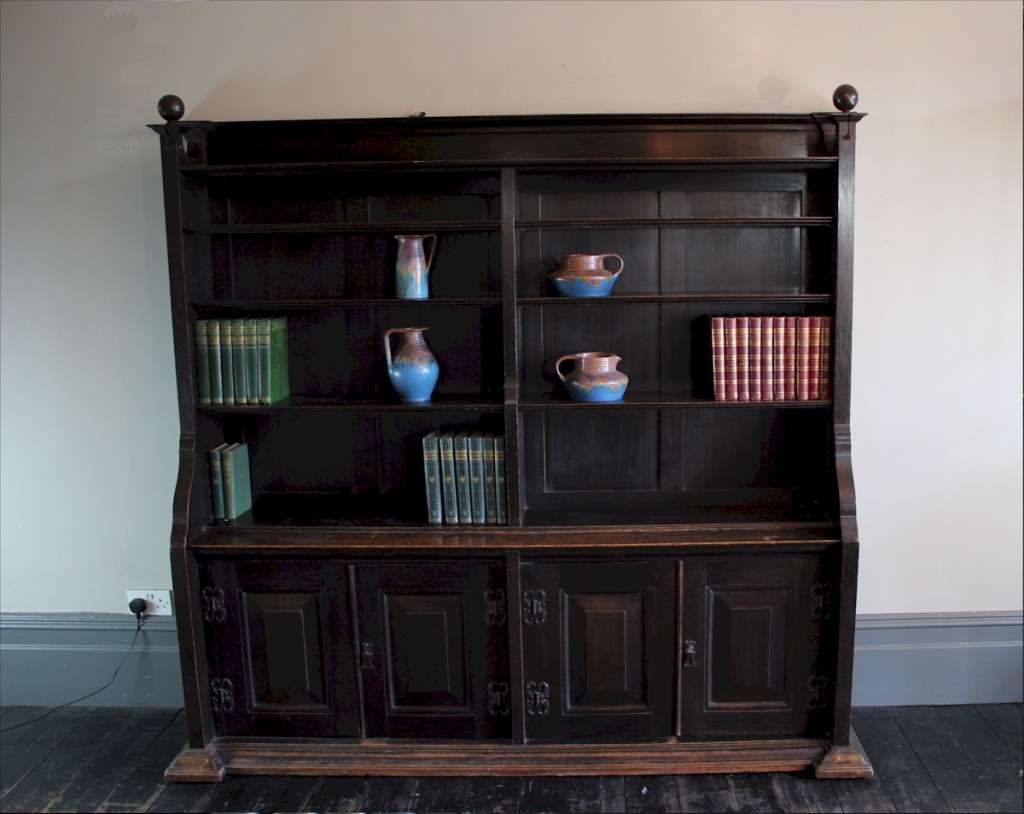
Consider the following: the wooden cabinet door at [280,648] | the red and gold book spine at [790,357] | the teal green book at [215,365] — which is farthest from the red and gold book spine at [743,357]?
the teal green book at [215,365]

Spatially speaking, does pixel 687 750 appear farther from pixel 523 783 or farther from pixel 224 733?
pixel 224 733

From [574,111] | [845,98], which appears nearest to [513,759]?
[574,111]

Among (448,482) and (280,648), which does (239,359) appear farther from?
(280,648)

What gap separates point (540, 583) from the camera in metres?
2.62

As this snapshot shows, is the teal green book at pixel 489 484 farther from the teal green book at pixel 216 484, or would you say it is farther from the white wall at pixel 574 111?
the white wall at pixel 574 111

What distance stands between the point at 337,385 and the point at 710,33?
5.16ft

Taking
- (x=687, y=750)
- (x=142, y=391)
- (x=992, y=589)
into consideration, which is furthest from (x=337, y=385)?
(x=992, y=589)

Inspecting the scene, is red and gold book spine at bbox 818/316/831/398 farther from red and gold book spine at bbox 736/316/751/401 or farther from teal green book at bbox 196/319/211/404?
teal green book at bbox 196/319/211/404

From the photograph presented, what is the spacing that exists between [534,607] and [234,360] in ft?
3.71

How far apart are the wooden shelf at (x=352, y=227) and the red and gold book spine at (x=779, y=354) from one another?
33.1 inches

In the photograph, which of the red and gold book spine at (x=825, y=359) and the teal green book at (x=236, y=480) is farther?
the teal green book at (x=236, y=480)

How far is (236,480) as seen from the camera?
9.14 feet

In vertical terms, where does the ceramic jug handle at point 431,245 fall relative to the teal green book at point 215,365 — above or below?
above

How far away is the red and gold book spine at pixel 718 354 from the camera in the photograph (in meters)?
2.62
